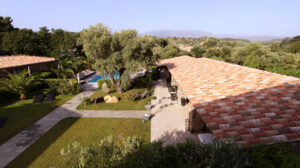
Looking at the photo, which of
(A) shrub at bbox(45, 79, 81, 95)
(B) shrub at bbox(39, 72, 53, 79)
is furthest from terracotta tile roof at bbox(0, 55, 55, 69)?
(A) shrub at bbox(45, 79, 81, 95)

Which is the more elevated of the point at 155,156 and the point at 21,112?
the point at 155,156

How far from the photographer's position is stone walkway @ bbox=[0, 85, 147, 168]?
848cm

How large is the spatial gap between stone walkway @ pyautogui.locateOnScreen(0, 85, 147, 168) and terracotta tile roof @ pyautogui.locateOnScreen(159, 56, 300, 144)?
22.3 ft

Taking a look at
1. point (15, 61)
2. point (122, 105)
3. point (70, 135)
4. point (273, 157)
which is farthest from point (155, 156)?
point (15, 61)

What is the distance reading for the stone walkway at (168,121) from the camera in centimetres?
932

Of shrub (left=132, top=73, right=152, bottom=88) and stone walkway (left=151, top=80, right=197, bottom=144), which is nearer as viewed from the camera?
stone walkway (left=151, top=80, right=197, bottom=144)

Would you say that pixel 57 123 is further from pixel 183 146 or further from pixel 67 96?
pixel 183 146

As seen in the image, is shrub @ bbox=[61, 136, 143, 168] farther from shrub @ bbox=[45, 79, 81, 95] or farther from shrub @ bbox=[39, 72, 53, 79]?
shrub @ bbox=[39, 72, 53, 79]

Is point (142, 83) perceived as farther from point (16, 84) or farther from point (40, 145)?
point (16, 84)

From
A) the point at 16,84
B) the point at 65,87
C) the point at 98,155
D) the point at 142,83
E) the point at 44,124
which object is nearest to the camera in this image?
the point at 98,155

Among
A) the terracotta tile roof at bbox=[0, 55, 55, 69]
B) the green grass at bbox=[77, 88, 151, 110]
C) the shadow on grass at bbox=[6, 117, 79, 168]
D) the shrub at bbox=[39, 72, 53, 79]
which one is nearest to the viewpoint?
the shadow on grass at bbox=[6, 117, 79, 168]

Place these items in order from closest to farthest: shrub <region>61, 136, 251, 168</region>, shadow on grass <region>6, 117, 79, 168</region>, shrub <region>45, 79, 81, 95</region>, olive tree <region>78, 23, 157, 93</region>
Answer: 1. shrub <region>61, 136, 251, 168</region>
2. shadow on grass <region>6, 117, 79, 168</region>
3. olive tree <region>78, 23, 157, 93</region>
4. shrub <region>45, 79, 81, 95</region>

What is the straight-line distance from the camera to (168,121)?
11.4 metres

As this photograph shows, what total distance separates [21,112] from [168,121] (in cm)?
1357
